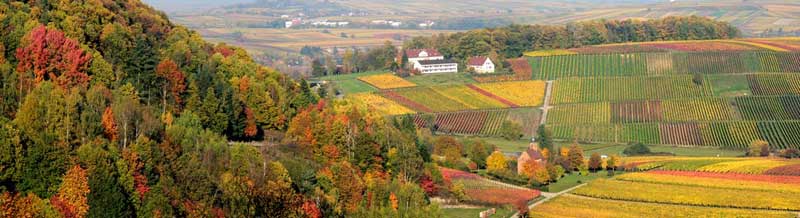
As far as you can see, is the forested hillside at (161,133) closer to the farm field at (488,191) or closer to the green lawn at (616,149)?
the farm field at (488,191)

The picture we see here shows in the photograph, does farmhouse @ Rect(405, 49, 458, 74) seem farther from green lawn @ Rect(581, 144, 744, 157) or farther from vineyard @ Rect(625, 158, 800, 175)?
vineyard @ Rect(625, 158, 800, 175)

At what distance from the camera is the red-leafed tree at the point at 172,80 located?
68938mm

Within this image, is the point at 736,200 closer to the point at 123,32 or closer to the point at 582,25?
the point at 123,32

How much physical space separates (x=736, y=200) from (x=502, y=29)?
87558 millimetres

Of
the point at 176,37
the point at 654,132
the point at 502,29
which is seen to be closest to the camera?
the point at 176,37

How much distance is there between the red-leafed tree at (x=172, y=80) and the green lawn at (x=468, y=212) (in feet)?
52.6

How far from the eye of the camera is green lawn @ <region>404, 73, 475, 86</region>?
130 metres

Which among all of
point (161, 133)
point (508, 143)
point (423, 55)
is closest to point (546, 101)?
point (508, 143)

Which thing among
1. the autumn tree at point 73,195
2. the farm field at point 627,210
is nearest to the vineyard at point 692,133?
the farm field at point 627,210

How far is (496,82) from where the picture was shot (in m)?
131

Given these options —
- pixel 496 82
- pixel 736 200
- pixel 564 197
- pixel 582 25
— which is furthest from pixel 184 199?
pixel 582 25

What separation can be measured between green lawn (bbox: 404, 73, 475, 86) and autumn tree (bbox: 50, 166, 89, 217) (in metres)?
80.9

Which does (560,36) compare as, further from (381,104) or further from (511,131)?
(511,131)

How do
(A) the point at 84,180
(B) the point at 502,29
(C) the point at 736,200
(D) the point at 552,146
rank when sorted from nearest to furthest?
1. (A) the point at 84,180
2. (C) the point at 736,200
3. (D) the point at 552,146
4. (B) the point at 502,29
